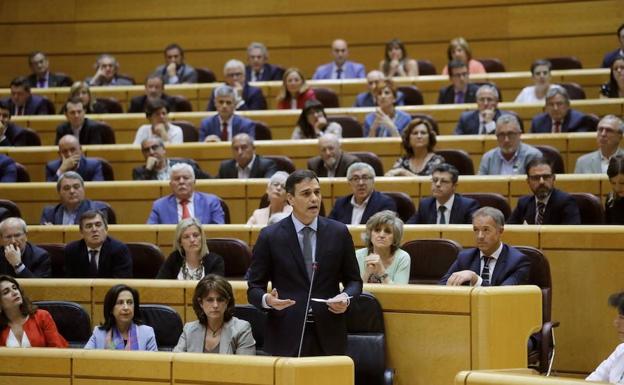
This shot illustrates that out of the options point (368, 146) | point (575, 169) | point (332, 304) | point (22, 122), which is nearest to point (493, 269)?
point (332, 304)

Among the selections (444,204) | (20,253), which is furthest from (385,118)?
(20,253)

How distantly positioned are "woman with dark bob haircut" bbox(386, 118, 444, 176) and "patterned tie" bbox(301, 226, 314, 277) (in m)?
2.31

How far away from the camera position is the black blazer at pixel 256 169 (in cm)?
607

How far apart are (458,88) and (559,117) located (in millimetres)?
1062

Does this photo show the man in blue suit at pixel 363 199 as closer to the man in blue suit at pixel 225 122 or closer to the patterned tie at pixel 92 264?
the patterned tie at pixel 92 264

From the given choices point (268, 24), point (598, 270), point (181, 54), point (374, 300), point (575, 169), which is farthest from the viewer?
point (268, 24)

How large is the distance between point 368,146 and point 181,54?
8.88 feet

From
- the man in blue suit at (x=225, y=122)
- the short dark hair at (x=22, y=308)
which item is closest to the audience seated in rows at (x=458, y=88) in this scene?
the man in blue suit at (x=225, y=122)

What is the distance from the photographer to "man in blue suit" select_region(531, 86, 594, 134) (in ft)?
20.9

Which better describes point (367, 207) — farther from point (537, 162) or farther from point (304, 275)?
point (304, 275)

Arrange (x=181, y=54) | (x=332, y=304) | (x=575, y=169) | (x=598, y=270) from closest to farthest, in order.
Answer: (x=332, y=304) < (x=598, y=270) < (x=575, y=169) < (x=181, y=54)

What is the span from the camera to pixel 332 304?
10.9 ft

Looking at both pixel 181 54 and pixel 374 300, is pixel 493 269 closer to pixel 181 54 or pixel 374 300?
pixel 374 300

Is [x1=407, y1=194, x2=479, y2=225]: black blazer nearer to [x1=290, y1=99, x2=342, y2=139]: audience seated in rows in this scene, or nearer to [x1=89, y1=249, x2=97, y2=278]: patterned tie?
[x1=89, y1=249, x2=97, y2=278]: patterned tie
